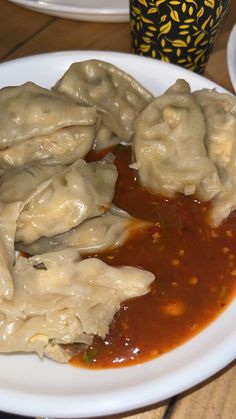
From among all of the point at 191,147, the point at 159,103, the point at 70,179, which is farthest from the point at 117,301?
the point at 159,103

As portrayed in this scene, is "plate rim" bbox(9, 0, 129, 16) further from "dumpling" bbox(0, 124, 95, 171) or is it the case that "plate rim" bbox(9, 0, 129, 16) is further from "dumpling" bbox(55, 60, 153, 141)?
"dumpling" bbox(0, 124, 95, 171)

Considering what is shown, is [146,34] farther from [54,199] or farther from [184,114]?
[54,199]

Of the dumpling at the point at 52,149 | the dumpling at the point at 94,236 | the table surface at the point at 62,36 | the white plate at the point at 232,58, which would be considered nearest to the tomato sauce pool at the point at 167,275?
the dumpling at the point at 94,236

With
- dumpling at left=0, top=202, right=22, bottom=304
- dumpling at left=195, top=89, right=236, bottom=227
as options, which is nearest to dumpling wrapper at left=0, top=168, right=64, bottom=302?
dumpling at left=0, top=202, right=22, bottom=304

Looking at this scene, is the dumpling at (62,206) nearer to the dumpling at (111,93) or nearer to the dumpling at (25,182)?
the dumpling at (25,182)

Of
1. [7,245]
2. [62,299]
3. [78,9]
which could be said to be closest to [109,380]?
[62,299]
